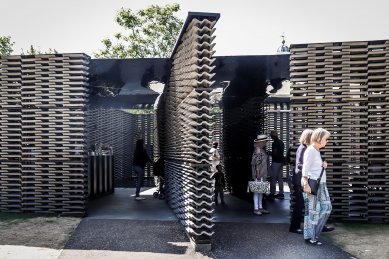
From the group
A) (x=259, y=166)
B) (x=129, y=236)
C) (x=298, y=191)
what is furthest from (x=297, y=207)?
(x=129, y=236)

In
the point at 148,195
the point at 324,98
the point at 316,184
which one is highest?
the point at 324,98

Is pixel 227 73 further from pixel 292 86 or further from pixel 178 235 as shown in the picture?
pixel 178 235

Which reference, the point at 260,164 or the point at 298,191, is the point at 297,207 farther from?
the point at 260,164

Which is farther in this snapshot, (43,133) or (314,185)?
(43,133)

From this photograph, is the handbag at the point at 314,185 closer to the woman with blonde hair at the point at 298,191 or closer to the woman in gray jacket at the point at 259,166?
the woman with blonde hair at the point at 298,191

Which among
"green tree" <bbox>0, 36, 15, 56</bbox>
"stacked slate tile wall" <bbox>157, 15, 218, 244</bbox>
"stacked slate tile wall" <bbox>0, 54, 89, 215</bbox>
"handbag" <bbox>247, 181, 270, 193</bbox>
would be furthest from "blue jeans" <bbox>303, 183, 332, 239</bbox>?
"green tree" <bbox>0, 36, 15, 56</bbox>

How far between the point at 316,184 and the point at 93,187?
27.0 feet

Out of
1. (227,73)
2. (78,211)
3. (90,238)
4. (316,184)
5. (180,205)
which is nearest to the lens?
(316,184)

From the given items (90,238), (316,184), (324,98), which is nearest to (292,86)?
(324,98)

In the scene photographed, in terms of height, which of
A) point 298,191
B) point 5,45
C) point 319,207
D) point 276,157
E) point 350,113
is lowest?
point 319,207

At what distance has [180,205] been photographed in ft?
28.6

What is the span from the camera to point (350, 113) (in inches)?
353

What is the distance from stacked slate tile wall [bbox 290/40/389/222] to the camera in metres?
8.93

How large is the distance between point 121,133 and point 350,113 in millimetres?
13789
